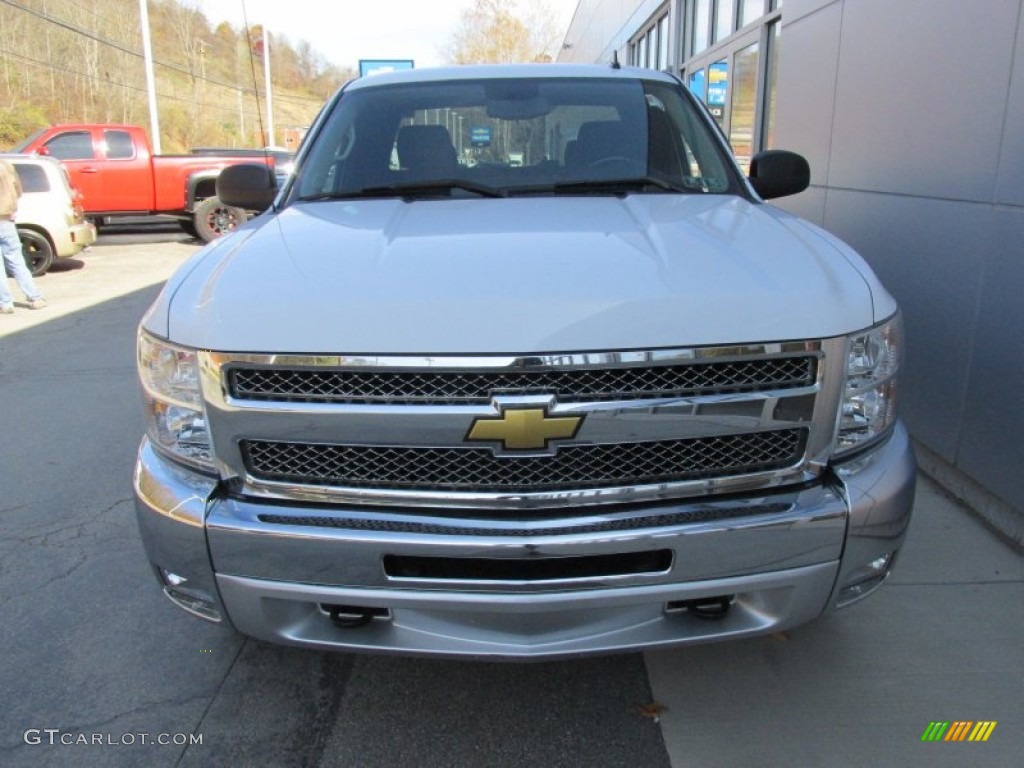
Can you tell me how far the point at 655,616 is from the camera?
211cm

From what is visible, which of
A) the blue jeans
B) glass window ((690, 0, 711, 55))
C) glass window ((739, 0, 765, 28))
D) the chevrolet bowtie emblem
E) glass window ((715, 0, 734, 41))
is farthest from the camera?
glass window ((690, 0, 711, 55))

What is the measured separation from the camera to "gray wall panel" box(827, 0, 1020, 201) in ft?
12.2

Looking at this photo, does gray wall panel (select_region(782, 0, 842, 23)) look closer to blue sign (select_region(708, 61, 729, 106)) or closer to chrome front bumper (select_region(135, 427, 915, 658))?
blue sign (select_region(708, 61, 729, 106))

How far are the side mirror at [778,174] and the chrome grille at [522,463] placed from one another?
1.76 m

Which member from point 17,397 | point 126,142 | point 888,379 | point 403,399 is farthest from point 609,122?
point 126,142

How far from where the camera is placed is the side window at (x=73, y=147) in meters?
14.9

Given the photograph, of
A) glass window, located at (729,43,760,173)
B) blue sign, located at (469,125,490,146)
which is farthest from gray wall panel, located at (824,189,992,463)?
glass window, located at (729,43,760,173)

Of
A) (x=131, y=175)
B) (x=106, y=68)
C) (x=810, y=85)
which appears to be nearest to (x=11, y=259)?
(x=131, y=175)

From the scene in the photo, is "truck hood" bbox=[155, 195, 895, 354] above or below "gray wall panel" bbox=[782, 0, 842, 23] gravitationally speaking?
below

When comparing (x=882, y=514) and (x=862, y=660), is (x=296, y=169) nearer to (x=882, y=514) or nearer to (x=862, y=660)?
(x=882, y=514)

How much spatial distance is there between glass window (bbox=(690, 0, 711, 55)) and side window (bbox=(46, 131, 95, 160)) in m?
10.7

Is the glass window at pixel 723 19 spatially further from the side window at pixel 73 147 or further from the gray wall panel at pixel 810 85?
the side window at pixel 73 147

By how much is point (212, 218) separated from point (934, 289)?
13932 mm

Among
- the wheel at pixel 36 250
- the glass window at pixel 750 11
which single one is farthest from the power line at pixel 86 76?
the glass window at pixel 750 11
